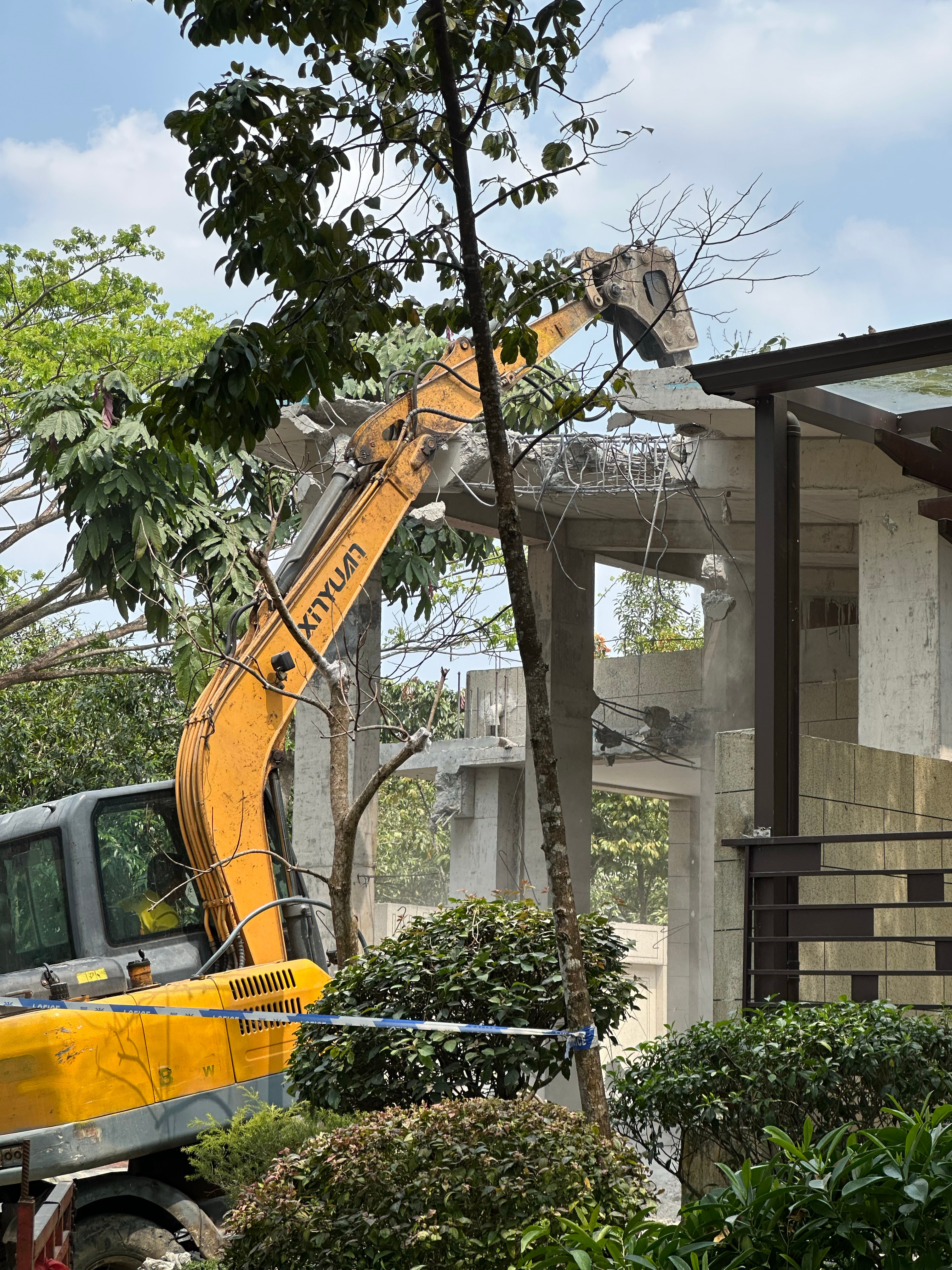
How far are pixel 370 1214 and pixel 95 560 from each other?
12.6 metres

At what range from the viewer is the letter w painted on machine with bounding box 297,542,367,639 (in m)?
9.61

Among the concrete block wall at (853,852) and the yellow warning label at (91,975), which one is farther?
the concrete block wall at (853,852)

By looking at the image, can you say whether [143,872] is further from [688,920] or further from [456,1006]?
[688,920]

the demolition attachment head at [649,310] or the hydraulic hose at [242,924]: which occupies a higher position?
the demolition attachment head at [649,310]


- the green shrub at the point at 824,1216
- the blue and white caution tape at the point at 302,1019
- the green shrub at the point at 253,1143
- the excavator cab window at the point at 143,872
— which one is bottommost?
the green shrub at the point at 253,1143

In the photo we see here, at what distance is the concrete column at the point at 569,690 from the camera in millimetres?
16234

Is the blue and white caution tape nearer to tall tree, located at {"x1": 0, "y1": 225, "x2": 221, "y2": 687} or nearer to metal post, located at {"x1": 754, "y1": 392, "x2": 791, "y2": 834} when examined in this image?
metal post, located at {"x1": 754, "y1": 392, "x2": 791, "y2": 834}

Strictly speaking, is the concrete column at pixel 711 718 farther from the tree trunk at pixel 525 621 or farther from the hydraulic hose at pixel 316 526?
the tree trunk at pixel 525 621

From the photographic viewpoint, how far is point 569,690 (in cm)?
1661

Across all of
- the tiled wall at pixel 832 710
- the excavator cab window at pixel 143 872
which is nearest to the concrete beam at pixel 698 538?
the tiled wall at pixel 832 710

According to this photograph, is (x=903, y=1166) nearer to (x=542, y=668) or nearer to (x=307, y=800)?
(x=542, y=668)

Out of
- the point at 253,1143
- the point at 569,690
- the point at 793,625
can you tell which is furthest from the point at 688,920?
the point at 253,1143

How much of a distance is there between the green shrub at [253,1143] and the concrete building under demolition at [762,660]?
268 centimetres

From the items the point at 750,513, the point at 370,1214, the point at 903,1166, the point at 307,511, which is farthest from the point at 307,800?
the point at 903,1166
